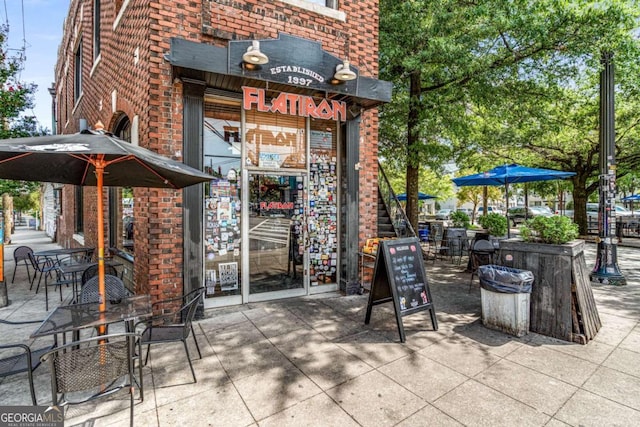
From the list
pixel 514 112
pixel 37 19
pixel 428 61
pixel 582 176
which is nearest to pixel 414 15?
pixel 428 61

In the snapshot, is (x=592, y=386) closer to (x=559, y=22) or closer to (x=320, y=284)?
(x=320, y=284)

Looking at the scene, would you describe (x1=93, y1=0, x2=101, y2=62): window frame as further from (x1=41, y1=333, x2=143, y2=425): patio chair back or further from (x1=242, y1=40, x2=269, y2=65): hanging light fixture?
(x1=41, y1=333, x2=143, y2=425): patio chair back

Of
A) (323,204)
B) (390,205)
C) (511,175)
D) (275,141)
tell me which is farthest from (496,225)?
(275,141)

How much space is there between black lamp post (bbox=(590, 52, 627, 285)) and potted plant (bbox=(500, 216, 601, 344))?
3.20m

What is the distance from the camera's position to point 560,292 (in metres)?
4.06

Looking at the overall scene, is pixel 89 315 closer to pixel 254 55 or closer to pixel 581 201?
pixel 254 55

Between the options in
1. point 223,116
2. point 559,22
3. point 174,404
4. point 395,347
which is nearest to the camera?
point 174,404

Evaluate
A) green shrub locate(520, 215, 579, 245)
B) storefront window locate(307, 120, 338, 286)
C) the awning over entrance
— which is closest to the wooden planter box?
green shrub locate(520, 215, 579, 245)

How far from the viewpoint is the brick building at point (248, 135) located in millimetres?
4512

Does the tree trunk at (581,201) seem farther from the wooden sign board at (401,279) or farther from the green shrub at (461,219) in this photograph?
the wooden sign board at (401,279)

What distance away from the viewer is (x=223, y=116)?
5.29 meters

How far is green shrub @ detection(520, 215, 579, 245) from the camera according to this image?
4.24 meters

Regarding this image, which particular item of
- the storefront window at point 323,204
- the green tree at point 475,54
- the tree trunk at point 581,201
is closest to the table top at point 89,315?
the storefront window at point 323,204

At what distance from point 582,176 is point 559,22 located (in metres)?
11.8
